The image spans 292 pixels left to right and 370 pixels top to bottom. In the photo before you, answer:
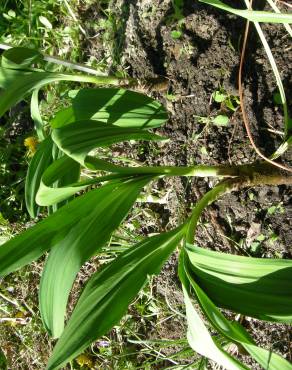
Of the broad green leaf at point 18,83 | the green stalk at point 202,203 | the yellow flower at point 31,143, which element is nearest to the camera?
the green stalk at point 202,203

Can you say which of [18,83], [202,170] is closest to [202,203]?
[202,170]

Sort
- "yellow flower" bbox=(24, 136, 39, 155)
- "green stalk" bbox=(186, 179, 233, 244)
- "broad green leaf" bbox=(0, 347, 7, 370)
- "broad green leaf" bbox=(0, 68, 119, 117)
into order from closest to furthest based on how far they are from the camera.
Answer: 1. "green stalk" bbox=(186, 179, 233, 244)
2. "broad green leaf" bbox=(0, 68, 119, 117)
3. "yellow flower" bbox=(24, 136, 39, 155)
4. "broad green leaf" bbox=(0, 347, 7, 370)

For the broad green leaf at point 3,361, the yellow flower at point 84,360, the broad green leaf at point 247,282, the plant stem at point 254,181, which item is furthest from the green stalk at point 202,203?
the broad green leaf at point 3,361

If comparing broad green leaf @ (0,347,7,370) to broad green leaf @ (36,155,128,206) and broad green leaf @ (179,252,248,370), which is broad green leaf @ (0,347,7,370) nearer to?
broad green leaf @ (36,155,128,206)

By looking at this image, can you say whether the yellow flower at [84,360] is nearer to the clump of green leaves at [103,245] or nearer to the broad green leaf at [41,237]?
the clump of green leaves at [103,245]

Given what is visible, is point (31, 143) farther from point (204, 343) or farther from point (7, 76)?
point (204, 343)

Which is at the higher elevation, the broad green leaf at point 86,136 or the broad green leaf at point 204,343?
the broad green leaf at point 86,136

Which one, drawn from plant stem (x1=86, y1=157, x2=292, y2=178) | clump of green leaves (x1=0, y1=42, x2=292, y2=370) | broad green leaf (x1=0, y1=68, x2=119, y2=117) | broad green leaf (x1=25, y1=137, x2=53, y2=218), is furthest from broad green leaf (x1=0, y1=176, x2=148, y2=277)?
broad green leaf (x1=0, y1=68, x2=119, y2=117)
